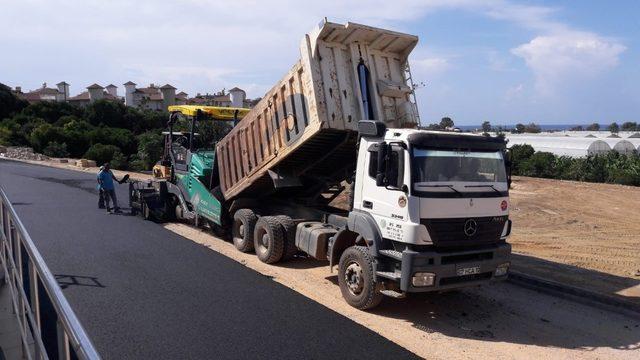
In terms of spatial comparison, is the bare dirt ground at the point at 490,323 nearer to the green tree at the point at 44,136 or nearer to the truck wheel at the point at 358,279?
the truck wheel at the point at 358,279

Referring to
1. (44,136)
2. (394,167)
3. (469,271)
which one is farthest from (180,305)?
(44,136)

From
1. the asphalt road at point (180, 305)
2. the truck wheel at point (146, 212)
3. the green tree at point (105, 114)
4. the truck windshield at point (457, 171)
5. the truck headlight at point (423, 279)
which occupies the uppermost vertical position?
the green tree at point (105, 114)

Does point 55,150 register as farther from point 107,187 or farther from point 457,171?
point 457,171

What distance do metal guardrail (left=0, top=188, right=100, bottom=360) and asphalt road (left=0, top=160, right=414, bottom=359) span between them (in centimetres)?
190

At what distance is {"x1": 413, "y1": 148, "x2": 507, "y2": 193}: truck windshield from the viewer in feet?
20.1

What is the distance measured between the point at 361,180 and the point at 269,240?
2.41 m

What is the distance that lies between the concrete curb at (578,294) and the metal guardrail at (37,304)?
681cm

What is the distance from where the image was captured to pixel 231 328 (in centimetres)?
584

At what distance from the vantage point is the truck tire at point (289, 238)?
8539 millimetres

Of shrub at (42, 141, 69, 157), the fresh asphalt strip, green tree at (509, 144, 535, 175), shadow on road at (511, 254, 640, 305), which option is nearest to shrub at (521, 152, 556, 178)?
green tree at (509, 144, 535, 175)

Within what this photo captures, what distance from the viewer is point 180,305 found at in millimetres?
6461

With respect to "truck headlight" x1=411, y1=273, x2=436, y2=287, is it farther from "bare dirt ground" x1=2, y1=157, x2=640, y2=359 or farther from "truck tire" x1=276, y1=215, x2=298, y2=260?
"truck tire" x1=276, y1=215, x2=298, y2=260

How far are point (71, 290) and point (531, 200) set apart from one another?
1441cm

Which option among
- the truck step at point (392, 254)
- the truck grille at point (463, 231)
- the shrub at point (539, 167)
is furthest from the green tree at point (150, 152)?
the truck grille at point (463, 231)
